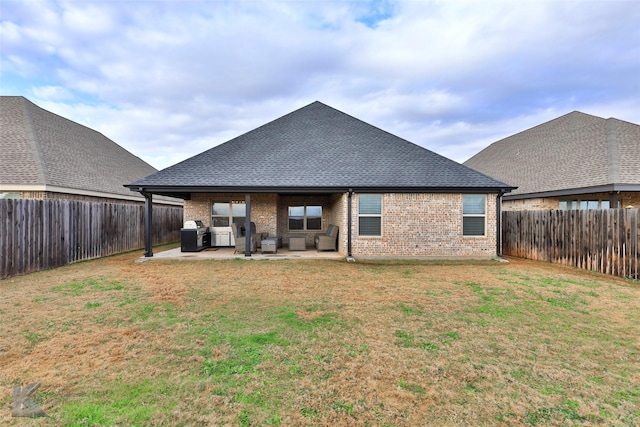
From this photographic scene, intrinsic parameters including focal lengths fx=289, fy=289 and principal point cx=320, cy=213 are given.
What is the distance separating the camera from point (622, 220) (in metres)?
7.78

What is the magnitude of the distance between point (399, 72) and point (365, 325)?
696 inches

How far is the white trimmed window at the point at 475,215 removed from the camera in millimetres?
11297

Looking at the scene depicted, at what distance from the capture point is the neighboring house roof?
12289 mm

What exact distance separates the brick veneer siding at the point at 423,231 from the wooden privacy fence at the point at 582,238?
1608mm

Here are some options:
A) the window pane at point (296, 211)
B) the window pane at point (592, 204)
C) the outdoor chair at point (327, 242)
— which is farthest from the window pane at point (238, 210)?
the window pane at point (592, 204)

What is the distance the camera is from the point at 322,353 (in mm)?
3488

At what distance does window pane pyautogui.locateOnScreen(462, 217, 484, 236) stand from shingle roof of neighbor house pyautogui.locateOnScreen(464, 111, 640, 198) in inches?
220

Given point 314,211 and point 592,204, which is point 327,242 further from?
point 592,204

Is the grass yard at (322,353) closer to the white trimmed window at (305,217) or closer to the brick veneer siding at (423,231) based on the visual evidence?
the brick veneer siding at (423,231)

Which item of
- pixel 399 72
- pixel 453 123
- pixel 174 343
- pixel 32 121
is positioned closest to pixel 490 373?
pixel 174 343

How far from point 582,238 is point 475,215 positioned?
126 inches

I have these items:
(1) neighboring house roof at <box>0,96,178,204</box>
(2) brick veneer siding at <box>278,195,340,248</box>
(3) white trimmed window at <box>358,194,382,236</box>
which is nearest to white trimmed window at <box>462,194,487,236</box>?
(3) white trimmed window at <box>358,194,382,236</box>

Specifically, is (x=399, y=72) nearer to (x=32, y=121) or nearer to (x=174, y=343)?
(x=174, y=343)

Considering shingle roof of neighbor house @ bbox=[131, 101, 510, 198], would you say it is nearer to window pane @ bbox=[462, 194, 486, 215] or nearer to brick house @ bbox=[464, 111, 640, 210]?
window pane @ bbox=[462, 194, 486, 215]
